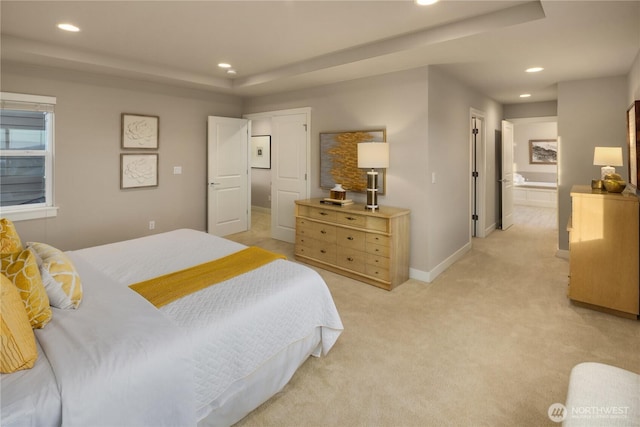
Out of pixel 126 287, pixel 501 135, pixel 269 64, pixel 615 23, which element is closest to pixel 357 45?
pixel 269 64

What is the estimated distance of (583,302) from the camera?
3111mm

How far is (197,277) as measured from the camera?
6.95ft

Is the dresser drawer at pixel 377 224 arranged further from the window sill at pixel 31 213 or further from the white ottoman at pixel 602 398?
the window sill at pixel 31 213

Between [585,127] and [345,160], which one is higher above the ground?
[585,127]

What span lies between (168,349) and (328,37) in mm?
2952

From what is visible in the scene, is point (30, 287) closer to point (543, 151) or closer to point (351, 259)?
point (351, 259)

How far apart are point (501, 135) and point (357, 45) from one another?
4.14 m

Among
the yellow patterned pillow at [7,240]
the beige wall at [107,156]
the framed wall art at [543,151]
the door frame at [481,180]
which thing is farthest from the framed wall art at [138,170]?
the framed wall art at [543,151]

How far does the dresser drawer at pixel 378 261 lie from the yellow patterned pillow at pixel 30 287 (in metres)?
2.77

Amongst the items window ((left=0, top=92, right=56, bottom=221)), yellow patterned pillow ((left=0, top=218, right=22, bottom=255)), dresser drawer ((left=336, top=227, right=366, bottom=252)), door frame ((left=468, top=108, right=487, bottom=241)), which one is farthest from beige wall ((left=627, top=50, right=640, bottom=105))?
window ((left=0, top=92, right=56, bottom=221))

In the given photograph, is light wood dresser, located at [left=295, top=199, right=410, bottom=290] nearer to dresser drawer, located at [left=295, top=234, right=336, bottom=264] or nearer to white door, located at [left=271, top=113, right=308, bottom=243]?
dresser drawer, located at [left=295, top=234, right=336, bottom=264]

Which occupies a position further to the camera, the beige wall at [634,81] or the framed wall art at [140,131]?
the framed wall art at [140,131]

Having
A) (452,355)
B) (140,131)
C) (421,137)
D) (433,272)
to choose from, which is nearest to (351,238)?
(433,272)

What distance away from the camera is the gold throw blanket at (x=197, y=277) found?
74.1 inches
